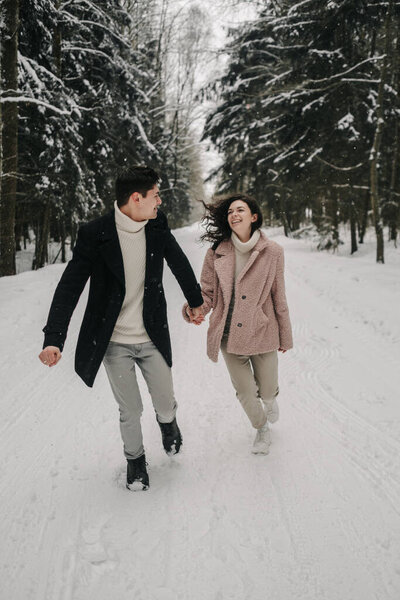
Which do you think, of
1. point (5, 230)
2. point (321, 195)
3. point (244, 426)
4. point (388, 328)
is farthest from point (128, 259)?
point (321, 195)

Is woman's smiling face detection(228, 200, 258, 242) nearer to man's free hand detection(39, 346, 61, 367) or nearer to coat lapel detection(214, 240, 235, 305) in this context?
coat lapel detection(214, 240, 235, 305)

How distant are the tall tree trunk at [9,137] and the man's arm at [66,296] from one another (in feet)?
20.5

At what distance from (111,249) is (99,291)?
30cm

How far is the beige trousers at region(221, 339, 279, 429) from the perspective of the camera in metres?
2.90

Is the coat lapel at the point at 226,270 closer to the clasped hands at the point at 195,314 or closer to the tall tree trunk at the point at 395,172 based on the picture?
the clasped hands at the point at 195,314

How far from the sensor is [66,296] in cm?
238

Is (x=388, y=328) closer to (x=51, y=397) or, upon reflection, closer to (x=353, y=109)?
(x=51, y=397)

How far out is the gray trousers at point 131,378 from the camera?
2.54 meters

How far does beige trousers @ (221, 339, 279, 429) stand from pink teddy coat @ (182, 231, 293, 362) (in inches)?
4.7

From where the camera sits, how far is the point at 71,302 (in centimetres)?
239

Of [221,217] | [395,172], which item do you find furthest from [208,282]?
[395,172]

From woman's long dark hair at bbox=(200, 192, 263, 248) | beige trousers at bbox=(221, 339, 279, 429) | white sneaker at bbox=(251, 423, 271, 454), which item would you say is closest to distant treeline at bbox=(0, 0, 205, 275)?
woman's long dark hair at bbox=(200, 192, 263, 248)

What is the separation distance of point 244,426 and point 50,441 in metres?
1.72

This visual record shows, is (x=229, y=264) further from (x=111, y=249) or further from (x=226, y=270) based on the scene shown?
(x=111, y=249)
